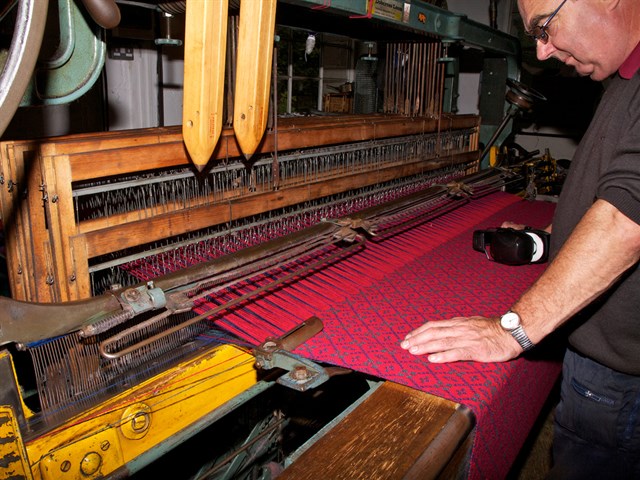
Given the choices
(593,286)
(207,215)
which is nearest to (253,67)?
(207,215)

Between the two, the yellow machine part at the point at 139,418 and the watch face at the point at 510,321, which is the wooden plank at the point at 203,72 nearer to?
the yellow machine part at the point at 139,418

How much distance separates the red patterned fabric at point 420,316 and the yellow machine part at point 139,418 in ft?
0.42

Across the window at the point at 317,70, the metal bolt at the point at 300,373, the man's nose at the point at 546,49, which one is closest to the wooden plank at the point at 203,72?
the metal bolt at the point at 300,373

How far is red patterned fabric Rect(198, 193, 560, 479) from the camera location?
1263 mm

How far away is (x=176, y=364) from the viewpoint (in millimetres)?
1367

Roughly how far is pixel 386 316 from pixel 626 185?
71 centimetres

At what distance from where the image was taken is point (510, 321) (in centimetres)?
136

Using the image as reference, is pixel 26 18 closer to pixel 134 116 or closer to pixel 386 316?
pixel 386 316

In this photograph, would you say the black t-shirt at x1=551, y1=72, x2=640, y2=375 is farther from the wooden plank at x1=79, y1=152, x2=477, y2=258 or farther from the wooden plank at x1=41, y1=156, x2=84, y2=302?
the wooden plank at x1=41, y1=156, x2=84, y2=302

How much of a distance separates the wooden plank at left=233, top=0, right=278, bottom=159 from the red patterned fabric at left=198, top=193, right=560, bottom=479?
1.73ft

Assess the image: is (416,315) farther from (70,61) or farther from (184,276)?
(70,61)

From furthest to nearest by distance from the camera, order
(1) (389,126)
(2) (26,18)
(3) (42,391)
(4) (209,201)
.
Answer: (1) (389,126) < (4) (209,201) < (3) (42,391) < (2) (26,18)

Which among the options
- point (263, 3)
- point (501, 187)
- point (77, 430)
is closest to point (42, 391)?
point (77, 430)

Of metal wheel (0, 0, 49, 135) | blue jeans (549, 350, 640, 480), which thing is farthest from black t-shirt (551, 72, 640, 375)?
metal wheel (0, 0, 49, 135)
